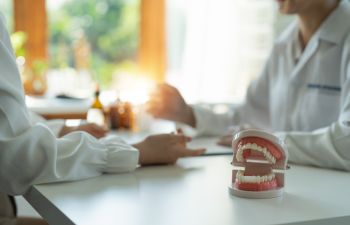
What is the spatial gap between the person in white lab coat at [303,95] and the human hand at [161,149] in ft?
0.98

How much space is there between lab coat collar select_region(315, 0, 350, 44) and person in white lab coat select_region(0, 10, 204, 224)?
2.77 ft

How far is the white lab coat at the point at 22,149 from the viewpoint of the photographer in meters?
1.20

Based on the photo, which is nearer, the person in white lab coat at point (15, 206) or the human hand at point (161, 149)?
the human hand at point (161, 149)

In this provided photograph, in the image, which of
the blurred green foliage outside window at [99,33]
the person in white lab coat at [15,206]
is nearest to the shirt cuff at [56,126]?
the person in white lab coat at [15,206]

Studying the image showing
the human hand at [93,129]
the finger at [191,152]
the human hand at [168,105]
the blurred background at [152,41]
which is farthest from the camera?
the blurred background at [152,41]

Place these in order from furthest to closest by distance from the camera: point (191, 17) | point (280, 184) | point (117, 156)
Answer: point (191, 17) < point (117, 156) < point (280, 184)

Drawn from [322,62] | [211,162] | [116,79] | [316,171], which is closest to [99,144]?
[211,162]

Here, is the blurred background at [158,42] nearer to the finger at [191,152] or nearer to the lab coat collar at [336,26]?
the lab coat collar at [336,26]

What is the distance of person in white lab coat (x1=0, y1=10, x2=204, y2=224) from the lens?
3.93ft

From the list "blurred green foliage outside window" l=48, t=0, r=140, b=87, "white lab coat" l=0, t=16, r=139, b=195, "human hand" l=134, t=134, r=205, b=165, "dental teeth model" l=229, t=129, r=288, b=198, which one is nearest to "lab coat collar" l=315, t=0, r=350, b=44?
"human hand" l=134, t=134, r=205, b=165

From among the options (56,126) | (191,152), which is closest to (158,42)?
(56,126)

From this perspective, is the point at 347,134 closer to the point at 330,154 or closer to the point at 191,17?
the point at 330,154

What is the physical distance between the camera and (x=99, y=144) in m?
1.37

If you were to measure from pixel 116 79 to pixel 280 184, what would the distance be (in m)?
2.92
